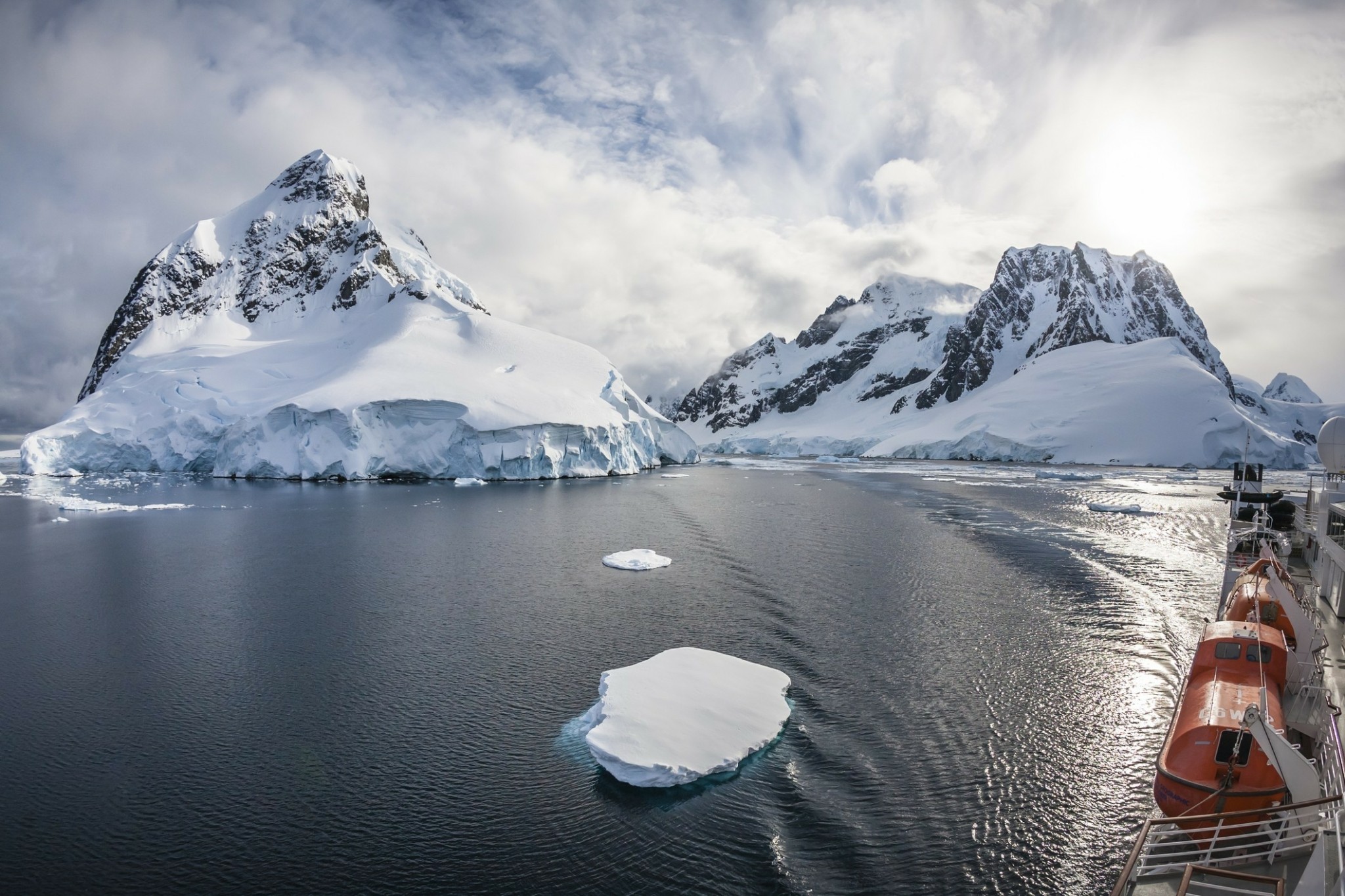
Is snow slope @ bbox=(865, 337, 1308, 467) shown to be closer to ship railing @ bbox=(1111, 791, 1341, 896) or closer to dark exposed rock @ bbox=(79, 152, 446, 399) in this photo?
dark exposed rock @ bbox=(79, 152, 446, 399)

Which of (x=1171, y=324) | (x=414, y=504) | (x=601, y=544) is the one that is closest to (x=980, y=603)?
(x=601, y=544)

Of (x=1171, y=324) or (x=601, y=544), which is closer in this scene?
(x=601, y=544)

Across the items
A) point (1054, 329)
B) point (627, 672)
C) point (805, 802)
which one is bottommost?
point (805, 802)

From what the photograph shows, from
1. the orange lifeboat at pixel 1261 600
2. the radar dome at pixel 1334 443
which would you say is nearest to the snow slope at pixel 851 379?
the radar dome at pixel 1334 443

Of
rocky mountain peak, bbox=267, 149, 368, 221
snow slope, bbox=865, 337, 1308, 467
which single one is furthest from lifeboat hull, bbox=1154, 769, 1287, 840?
rocky mountain peak, bbox=267, 149, 368, 221

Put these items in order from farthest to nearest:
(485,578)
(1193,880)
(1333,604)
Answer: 1. (485,578)
2. (1333,604)
3. (1193,880)

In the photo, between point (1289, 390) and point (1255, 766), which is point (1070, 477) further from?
point (1289, 390)

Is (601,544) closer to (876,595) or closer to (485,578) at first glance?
(485,578)
